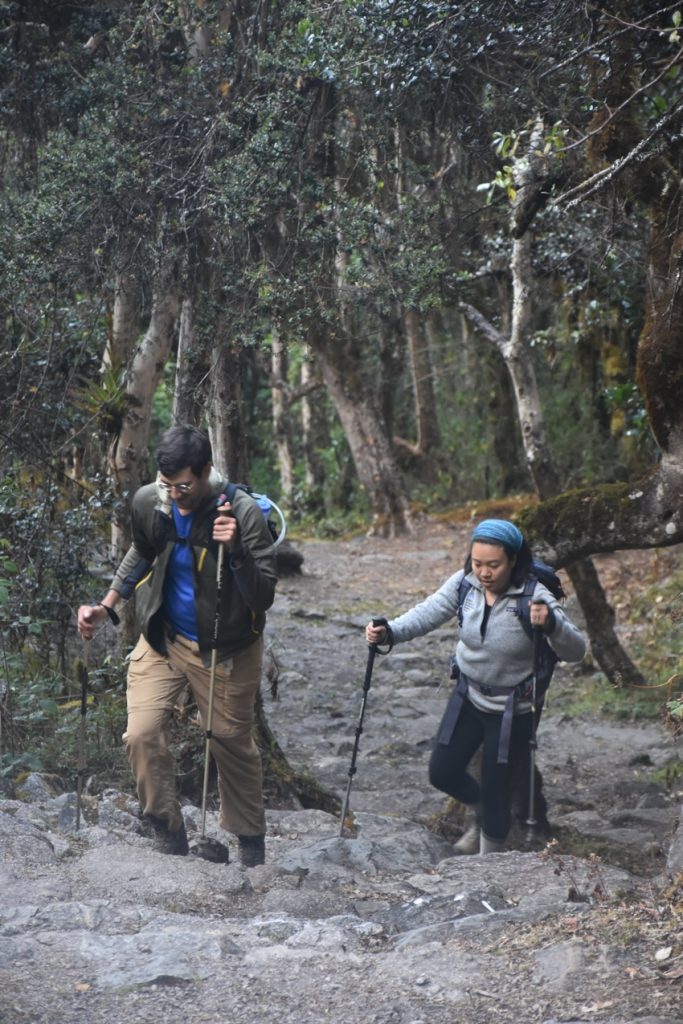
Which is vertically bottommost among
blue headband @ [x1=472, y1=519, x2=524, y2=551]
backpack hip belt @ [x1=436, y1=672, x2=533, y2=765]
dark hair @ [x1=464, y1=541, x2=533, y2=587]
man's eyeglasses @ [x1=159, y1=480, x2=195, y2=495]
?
backpack hip belt @ [x1=436, y1=672, x2=533, y2=765]

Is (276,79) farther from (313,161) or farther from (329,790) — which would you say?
(329,790)

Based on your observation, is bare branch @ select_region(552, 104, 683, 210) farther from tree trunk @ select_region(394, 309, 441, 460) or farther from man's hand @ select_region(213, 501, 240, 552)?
tree trunk @ select_region(394, 309, 441, 460)

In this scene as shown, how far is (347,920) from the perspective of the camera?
5.61 metres

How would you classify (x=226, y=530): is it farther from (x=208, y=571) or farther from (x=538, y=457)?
(x=538, y=457)

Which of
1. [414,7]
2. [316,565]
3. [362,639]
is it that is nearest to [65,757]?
[414,7]

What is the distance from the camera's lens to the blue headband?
6.73 meters

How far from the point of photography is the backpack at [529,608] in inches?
271

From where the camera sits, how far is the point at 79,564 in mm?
8898

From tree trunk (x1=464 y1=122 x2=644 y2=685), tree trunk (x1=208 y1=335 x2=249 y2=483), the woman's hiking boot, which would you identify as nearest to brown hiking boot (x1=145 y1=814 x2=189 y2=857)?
the woman's hiking boot

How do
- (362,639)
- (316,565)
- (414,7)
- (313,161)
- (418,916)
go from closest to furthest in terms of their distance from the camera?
(418,916) → (414,7) → (313,161) → (362,639) → (316,565)

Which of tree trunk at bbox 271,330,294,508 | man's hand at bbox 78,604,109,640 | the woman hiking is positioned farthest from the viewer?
tree trunk at bbox 271,330,294,508

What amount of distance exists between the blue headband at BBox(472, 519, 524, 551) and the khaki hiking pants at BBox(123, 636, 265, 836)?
1305 millimetres

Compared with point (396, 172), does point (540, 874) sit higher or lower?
lower

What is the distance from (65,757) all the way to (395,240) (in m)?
4.24
